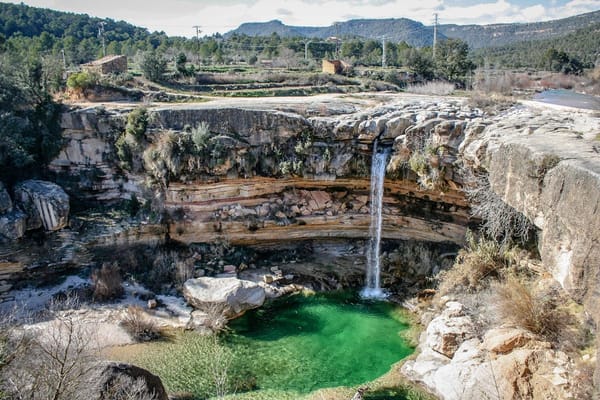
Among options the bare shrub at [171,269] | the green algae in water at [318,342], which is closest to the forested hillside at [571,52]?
the green algae in water at [318,342]

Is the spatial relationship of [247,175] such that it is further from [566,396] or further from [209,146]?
[566,396]

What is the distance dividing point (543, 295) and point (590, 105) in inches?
367

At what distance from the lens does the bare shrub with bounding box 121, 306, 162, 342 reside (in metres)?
14.7

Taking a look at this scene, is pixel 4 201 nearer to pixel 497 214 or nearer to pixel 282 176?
pixel 282 176

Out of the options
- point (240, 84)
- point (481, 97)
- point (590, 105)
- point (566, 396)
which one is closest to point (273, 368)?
point (566, 396)

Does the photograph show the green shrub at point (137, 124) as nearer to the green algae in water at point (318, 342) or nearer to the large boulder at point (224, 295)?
the large boulder at point (224, 295)

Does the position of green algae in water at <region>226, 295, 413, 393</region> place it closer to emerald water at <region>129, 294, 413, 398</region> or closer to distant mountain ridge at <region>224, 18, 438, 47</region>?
emerald water at <region>129, 294, 413, 398</region>

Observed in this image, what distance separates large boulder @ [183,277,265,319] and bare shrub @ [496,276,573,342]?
27.6 feet

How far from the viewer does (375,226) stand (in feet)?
64.4

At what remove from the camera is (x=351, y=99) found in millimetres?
23109

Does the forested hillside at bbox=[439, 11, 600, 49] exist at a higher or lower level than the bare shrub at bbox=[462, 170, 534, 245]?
higher

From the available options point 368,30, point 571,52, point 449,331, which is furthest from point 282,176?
point 368,30

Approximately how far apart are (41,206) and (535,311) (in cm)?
1779

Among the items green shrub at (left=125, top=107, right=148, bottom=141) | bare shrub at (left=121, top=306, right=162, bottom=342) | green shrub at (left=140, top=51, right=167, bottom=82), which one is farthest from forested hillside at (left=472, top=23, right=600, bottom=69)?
bare shrub at (left=121, top=306, right=162, bottom=342)
